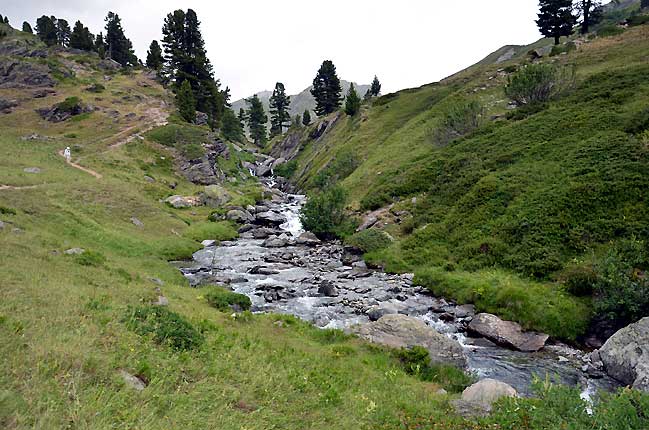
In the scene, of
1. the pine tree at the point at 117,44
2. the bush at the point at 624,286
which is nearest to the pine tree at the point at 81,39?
the pine tree at the point at 117,44

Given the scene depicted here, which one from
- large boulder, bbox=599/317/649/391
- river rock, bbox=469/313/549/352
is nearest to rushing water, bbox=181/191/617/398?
river rock, bbox=469/313/549/352

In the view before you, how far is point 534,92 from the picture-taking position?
48531 mm

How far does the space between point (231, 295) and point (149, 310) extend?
28.9 feet

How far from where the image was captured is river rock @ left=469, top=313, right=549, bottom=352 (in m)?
18.8

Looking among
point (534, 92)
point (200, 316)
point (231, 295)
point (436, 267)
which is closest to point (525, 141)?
point (534, 92)

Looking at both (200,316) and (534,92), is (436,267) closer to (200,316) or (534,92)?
(200,316)

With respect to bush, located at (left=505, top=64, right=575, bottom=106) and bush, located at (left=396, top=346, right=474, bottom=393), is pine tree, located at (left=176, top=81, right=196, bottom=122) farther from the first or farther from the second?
bush, located at (left=396, top=346, right=474, bottom=393)

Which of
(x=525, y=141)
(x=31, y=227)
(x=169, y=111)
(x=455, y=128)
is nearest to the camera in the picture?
(x=31, y=227)

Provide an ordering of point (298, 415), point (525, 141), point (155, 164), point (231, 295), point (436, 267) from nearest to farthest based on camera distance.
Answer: point (298, 415) < point (231, 295) < point (436, 267) < point (525, 141) < point (155, 164)

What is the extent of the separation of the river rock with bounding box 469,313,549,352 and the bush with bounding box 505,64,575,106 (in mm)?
38053

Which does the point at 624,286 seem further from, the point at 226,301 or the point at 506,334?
the point at 226,301

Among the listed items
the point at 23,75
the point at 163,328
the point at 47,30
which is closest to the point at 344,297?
the point at 163,328

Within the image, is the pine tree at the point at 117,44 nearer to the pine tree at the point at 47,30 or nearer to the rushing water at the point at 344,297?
the pine tree at the point at 47,30

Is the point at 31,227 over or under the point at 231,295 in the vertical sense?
over
